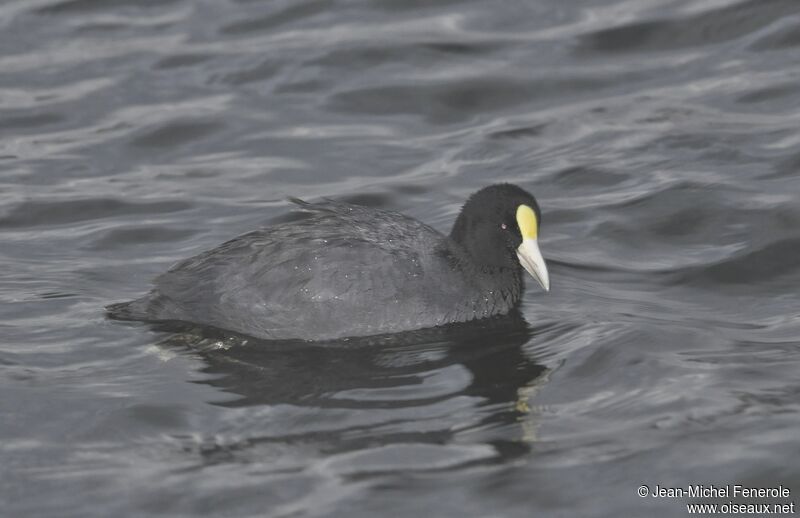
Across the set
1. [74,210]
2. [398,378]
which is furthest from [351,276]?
[74,210]

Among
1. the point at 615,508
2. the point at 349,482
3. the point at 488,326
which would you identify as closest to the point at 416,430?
the point at 349,482

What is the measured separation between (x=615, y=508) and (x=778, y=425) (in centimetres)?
104

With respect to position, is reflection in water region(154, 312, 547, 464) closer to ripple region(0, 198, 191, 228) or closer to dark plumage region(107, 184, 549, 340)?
dark plumage region(107, 184, 549, 340)

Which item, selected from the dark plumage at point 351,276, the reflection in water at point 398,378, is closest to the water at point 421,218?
the reflection in water at point 398,378

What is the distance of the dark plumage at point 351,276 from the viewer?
7551mm

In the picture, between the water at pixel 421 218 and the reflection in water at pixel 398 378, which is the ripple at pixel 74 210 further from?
the reflection in water at pixel 398 378

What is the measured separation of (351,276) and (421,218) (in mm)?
2219

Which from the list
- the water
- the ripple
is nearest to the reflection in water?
the water

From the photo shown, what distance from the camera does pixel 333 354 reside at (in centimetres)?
744

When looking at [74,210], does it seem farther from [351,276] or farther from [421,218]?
[351,276]

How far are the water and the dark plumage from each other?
0.51 feet

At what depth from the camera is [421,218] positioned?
9.69 m

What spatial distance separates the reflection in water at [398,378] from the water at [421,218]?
0.02 meters

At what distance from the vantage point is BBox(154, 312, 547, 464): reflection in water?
6.38 meters
